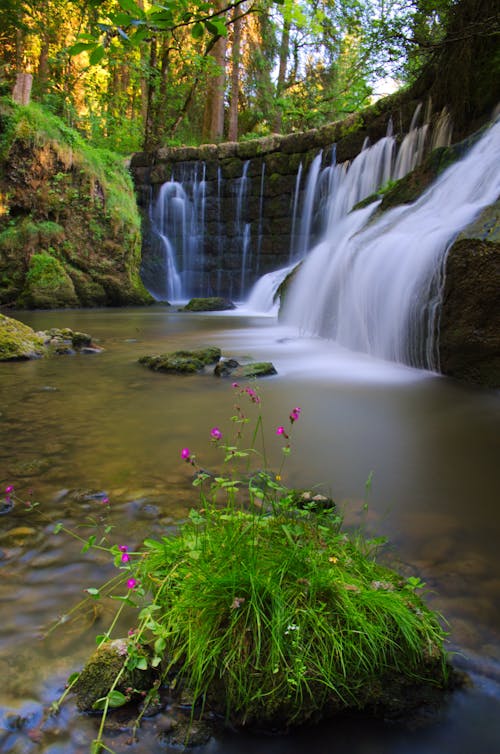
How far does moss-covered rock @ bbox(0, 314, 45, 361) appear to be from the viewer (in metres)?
5.66

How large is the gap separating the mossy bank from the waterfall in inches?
310

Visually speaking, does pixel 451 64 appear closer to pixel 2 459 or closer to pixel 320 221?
pixel 320 221

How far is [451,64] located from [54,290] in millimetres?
10325

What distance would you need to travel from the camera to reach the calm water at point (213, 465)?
1189 mm

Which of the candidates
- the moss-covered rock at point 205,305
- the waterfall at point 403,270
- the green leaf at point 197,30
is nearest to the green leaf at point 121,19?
the green leaf at point 197,30

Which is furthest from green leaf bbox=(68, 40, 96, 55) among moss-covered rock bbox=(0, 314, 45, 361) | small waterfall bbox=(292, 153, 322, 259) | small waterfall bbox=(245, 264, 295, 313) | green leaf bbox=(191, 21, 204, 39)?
small waterfall bbox=(292, 153, 322, 259)

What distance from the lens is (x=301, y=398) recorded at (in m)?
4.29

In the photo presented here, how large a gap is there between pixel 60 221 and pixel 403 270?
36.7 ft

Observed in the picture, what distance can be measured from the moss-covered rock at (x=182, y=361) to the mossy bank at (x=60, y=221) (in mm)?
8343

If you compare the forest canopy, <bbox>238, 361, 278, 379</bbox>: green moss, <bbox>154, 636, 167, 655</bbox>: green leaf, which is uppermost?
the forest canopy

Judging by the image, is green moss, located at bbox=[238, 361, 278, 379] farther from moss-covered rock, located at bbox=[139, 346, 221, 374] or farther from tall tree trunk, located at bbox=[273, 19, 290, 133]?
tall tree trunk, located at bbox=[273, 19, 290, 133]

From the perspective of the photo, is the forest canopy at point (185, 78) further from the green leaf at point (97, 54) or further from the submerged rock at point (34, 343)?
the green leaf at point (97, 54)

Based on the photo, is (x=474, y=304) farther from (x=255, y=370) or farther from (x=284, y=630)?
(x=284, y=630)

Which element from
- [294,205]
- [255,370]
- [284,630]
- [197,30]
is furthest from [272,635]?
[294,205]
